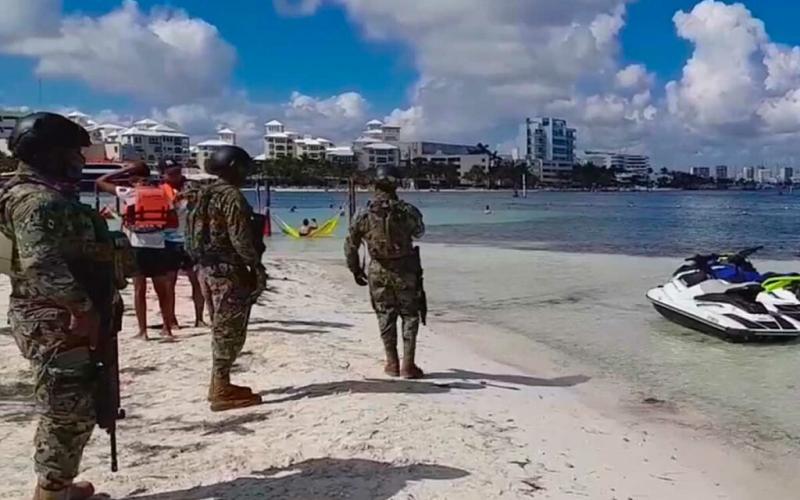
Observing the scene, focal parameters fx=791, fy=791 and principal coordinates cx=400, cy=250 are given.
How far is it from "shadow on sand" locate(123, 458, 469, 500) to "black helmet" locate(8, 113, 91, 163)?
5.37 ft

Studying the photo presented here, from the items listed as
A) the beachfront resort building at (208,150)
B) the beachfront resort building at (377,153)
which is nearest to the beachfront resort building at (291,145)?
the beachfront resort building at (377,153)

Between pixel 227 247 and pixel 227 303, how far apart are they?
0.35m

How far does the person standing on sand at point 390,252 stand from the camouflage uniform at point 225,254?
49.2 inches

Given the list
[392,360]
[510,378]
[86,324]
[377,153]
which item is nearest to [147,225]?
[392,360]

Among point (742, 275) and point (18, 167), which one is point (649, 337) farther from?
point (18, 167)

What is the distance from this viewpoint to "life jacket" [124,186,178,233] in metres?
7.05

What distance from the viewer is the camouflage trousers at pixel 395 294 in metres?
5.97

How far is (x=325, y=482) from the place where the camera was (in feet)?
12.5

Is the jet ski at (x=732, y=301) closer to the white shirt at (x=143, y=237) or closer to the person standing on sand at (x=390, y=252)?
the person standing on sand at (x=390, y=252)

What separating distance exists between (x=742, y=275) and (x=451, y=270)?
8554mm

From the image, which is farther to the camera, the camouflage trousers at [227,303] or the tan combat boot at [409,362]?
the tan combat boot at [409,362]

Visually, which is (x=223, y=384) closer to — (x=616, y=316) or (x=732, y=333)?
(x=732, y=333)

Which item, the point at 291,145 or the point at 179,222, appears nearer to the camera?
the point at 179,222

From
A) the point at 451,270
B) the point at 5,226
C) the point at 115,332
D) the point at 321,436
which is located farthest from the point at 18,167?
the point at 451,270
